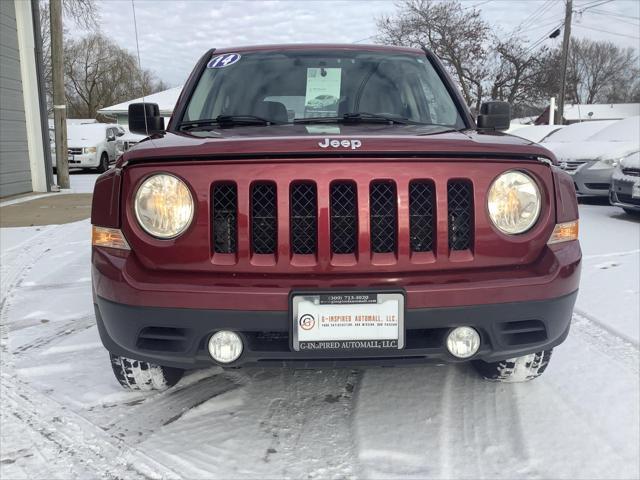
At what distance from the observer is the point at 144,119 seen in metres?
3.29

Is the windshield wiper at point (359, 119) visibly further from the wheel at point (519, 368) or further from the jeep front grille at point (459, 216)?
the wheel at point (519, 368)

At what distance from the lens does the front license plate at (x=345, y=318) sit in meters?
1.97

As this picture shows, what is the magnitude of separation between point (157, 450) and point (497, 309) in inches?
54.6

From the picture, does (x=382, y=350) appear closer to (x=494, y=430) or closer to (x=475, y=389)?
(x=494, y=430)

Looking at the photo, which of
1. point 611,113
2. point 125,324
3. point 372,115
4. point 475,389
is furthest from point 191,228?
point 611,113

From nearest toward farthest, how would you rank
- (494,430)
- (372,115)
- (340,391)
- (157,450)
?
(157,450) < (494,430) < (340,391) < (372,115)

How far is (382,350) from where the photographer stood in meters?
2.02

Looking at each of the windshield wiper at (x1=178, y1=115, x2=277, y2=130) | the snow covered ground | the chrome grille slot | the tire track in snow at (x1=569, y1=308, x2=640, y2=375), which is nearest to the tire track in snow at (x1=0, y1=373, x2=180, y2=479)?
the snow covered ground

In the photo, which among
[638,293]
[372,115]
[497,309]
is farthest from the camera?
[638,293]

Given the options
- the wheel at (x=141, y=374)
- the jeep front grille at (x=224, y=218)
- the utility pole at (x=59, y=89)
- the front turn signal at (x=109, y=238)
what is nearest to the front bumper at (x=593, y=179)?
the wheel at (x=141, y=374)

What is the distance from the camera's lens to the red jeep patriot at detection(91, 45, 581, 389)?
1.98m

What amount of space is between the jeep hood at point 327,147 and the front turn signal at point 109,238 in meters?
0.26

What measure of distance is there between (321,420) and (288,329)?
25.2 inches

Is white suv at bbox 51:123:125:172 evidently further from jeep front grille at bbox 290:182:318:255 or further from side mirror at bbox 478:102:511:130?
jeep front grille at bbox 290:182:318:255
